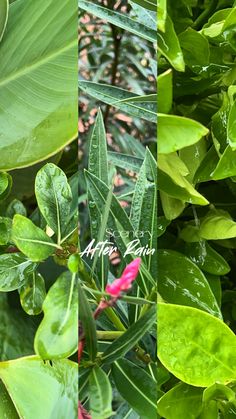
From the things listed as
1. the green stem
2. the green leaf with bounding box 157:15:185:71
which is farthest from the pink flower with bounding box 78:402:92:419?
the green stem

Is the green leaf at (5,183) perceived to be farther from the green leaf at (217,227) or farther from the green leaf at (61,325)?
the green leaf at (217,227)

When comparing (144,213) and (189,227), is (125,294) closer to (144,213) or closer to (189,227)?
(144,213)

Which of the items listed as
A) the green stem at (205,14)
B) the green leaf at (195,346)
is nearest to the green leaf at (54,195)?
the green leaf at (195,346)

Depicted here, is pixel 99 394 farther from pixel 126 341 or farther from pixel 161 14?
pixel 161 14

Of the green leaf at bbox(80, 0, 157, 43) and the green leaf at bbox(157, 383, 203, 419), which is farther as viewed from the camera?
the green leaf at bbox(157, 383, 203, 419)

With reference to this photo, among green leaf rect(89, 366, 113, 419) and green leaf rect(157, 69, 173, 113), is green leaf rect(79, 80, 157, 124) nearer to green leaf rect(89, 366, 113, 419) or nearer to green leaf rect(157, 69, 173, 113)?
green leaf rect(157, 69, 173, 113)

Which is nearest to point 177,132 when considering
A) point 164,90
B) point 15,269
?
point 164,90
